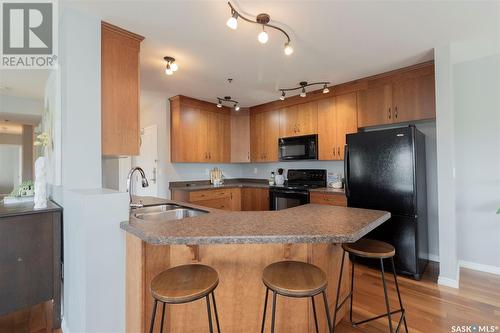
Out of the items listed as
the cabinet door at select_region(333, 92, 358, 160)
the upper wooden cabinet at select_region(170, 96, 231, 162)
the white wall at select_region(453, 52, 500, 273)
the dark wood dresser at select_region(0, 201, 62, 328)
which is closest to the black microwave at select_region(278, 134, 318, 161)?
the cabinet door at select_region(333, 92, 358, 160)

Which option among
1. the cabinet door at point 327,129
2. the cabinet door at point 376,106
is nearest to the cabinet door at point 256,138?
the cabinet door at point 327,129

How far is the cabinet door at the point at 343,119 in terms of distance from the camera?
135 inches

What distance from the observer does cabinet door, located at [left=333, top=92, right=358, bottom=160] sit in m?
3.42

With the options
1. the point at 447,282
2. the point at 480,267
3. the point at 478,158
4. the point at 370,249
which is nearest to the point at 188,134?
the point at 370,249

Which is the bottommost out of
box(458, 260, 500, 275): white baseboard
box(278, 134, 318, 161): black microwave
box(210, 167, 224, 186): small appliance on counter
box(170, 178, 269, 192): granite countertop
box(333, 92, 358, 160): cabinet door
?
box(458, 260, 500, 275): white baseboard

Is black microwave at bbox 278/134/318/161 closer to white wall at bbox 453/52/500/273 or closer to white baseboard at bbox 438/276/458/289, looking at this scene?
white wall at bbox 453/52/500/273

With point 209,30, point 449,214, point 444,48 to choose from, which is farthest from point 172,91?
point 449,214

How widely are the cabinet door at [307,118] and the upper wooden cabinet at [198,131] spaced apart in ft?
4.98

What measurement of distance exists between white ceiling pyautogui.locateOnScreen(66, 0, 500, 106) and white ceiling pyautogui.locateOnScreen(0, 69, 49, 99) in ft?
4.00

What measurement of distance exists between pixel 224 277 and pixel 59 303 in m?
1.46

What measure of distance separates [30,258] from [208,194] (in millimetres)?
2433

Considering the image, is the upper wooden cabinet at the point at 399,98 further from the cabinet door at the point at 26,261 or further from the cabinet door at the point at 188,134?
the cabinet door at the point at 26,261

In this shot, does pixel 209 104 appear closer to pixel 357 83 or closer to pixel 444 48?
pixel 357 83

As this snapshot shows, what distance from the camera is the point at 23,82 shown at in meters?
3.12
